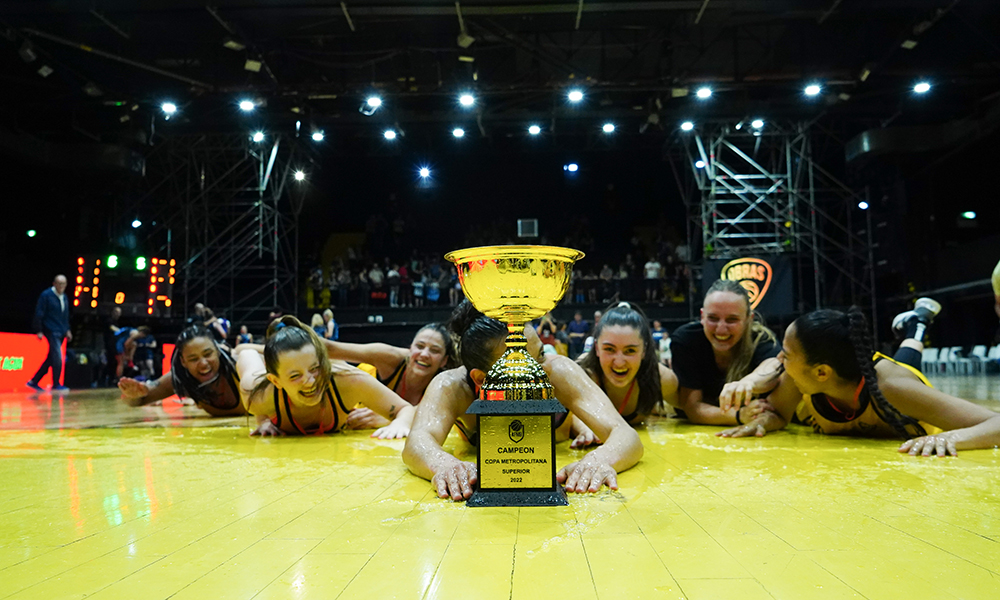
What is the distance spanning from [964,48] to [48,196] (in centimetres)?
1618

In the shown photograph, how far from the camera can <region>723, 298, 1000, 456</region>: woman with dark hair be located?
2615 mm

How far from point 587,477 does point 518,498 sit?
275 millimetres

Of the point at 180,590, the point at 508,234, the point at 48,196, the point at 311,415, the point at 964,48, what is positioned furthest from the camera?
the point at 508,234

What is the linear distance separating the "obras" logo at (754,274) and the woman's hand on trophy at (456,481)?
34.0 ft

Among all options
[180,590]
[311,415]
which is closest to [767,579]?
[180,590]

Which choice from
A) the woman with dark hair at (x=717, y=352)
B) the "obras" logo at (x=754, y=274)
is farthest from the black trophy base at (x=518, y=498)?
the "obras" logo at (x=754, y=274)

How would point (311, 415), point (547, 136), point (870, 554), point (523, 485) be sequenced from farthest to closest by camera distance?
1. point (547, 136)
2. point (311, 415)
3. point (523, 485)
4. point (870, 554)

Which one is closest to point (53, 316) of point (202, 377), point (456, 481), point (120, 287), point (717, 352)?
point (120, 287)

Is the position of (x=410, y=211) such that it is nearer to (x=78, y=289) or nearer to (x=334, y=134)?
(x=334, y=134)

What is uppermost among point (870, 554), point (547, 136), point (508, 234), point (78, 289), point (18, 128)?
point (547, 136)

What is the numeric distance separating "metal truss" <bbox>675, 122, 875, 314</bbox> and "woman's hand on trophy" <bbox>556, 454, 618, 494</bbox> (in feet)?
35.2

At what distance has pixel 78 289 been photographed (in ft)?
38.9

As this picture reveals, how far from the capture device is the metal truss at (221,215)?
13422mm

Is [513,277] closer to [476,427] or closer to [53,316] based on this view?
[476,427]
